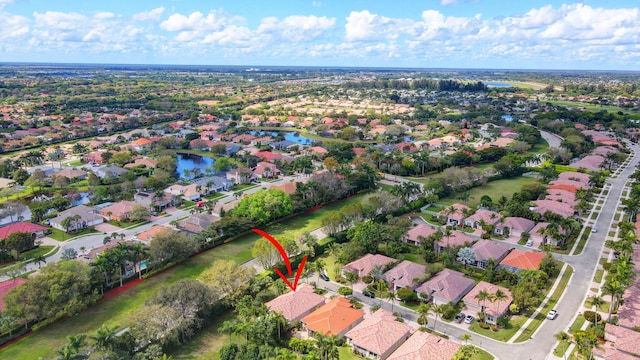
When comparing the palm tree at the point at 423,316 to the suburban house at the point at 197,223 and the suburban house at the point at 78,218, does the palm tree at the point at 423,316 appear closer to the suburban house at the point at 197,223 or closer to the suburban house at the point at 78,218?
the suburban house at the point at 197,223

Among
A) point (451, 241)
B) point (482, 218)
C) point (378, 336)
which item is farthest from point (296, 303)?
point (482, 218)

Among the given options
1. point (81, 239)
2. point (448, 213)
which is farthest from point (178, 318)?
→ point (448, 213)

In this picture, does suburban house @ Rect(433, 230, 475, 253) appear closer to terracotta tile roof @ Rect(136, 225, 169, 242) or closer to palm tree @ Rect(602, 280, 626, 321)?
palm tree @ Rect(602, 280, 626, 321)

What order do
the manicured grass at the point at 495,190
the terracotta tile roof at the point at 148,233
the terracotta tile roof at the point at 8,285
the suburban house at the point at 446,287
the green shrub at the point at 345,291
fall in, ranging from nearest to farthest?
the terracotta tile roof at the point at 8,285
the suburban house at the point at 446,287
the green shrub at the point at 345,291
the terracotta tile roof at the point at 148,233
the manicured grass at the point at 495,190

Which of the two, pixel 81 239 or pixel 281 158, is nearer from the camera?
pixel 81 239

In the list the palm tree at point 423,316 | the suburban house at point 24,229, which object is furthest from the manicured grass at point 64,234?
the palm tree at point 423,316

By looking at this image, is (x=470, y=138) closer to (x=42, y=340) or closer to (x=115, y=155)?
(x=115, y=155)

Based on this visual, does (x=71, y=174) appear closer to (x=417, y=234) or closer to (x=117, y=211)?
(x=117, y=211)
